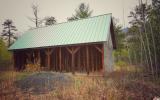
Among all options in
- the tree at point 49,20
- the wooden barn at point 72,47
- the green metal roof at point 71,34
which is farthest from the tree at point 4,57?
the tree at point 49,20

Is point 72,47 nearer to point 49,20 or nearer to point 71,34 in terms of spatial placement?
point 71,34

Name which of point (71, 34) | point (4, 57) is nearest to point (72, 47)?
point (71, 34)

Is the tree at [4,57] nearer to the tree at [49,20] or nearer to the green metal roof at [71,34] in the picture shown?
the green metal roof at [71,34]

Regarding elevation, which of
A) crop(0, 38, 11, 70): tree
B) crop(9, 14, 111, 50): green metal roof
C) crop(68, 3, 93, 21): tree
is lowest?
crop(0, 38, 11, 70): tree

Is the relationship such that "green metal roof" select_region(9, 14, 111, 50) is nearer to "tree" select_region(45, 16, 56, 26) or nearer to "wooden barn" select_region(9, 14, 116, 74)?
"wooden barn" select_region(9, 14, 116, 74)

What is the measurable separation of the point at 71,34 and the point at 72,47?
2.13 metres

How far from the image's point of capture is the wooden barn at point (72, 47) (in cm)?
1698

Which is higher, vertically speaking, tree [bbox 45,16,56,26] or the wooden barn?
tree [bbox 45,16,56,26]

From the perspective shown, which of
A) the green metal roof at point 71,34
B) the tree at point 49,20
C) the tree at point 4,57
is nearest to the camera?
the green metal roof at point 71,34

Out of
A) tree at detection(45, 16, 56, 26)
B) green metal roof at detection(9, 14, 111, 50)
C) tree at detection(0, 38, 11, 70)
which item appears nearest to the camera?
green metal roof at detection(9, 14, 111, 50)

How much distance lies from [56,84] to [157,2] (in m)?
14.4

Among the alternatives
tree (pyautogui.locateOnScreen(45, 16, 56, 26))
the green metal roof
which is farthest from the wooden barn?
tree (pyautogui.locateOnScreen(45, 16, 56, 26))

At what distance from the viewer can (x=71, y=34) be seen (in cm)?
1912

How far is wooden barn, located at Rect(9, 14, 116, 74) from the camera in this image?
17.0m
